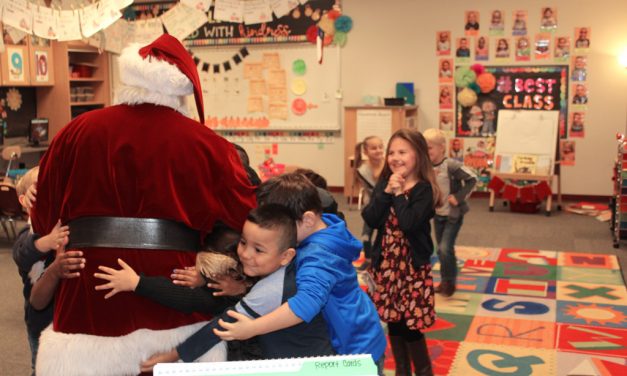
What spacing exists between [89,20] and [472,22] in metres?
5.80

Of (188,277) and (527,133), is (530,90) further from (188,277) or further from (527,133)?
(188,277)

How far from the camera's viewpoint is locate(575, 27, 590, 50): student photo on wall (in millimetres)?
8516

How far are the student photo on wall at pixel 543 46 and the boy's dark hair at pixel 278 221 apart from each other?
7611 mm

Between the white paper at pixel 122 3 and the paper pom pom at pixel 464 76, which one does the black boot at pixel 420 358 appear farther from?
the paper pom pom at pixel 464 76

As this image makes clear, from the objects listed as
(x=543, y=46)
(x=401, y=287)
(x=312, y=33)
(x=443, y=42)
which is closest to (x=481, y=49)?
(x=443, y=42)

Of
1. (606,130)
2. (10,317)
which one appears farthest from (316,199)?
(606,130)

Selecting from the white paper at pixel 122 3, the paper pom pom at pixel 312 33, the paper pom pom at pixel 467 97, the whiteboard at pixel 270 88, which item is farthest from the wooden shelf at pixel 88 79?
the white paper at pixel 122 3

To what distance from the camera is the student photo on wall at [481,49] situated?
8.90m

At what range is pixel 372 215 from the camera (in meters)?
3.09

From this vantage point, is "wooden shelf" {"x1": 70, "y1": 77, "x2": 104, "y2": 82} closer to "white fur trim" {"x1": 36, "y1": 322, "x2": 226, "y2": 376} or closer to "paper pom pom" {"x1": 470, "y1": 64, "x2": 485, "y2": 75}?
"paper pom pom" {"x1": 470, "y1": 64, "x2": 485, "y2": 75}

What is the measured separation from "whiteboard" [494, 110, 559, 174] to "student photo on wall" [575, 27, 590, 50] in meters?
0.87

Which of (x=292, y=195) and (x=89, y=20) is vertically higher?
(x=89, y=20)

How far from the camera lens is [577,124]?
8.72 metres

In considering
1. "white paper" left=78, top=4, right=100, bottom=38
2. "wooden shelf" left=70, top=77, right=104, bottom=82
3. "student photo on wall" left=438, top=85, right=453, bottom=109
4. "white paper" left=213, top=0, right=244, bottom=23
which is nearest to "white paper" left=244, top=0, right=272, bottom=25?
"white paper" left=213, top=0, right=244, bottom=23
